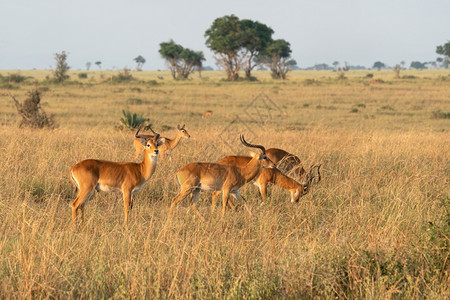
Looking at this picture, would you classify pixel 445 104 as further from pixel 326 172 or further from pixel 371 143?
pixel 326 172

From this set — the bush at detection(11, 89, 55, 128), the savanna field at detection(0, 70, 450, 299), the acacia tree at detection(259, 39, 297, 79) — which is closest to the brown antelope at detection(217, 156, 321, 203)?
the savanna field at detection(0, 70, 450, 299)

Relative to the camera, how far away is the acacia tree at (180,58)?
64.8 m

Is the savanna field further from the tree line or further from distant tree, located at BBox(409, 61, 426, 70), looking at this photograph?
distant tree, located at BBox(409, 61, 426, 70)

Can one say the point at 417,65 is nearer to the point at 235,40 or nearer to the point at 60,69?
the point at 235,40

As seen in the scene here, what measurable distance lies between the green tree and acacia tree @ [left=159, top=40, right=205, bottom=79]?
6472 millimetres

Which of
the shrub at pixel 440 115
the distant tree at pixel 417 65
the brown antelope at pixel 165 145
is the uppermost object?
the brown antelope at pixel 165 145

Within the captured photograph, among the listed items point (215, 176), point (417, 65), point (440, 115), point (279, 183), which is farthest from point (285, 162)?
point (417, 65)

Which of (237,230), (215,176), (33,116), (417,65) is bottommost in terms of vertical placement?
(417,65)

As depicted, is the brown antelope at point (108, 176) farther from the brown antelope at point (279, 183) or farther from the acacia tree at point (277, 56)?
the acacia tree at point (277, 56)

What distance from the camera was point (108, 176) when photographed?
17.3 ft

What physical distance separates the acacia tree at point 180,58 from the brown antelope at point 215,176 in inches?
2339

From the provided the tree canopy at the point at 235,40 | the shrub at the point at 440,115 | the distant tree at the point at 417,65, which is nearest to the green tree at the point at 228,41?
the tree canopy at the point at 235,40

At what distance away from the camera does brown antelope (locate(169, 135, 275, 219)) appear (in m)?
5.59

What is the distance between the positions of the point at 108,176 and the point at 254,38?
51.7 metres
